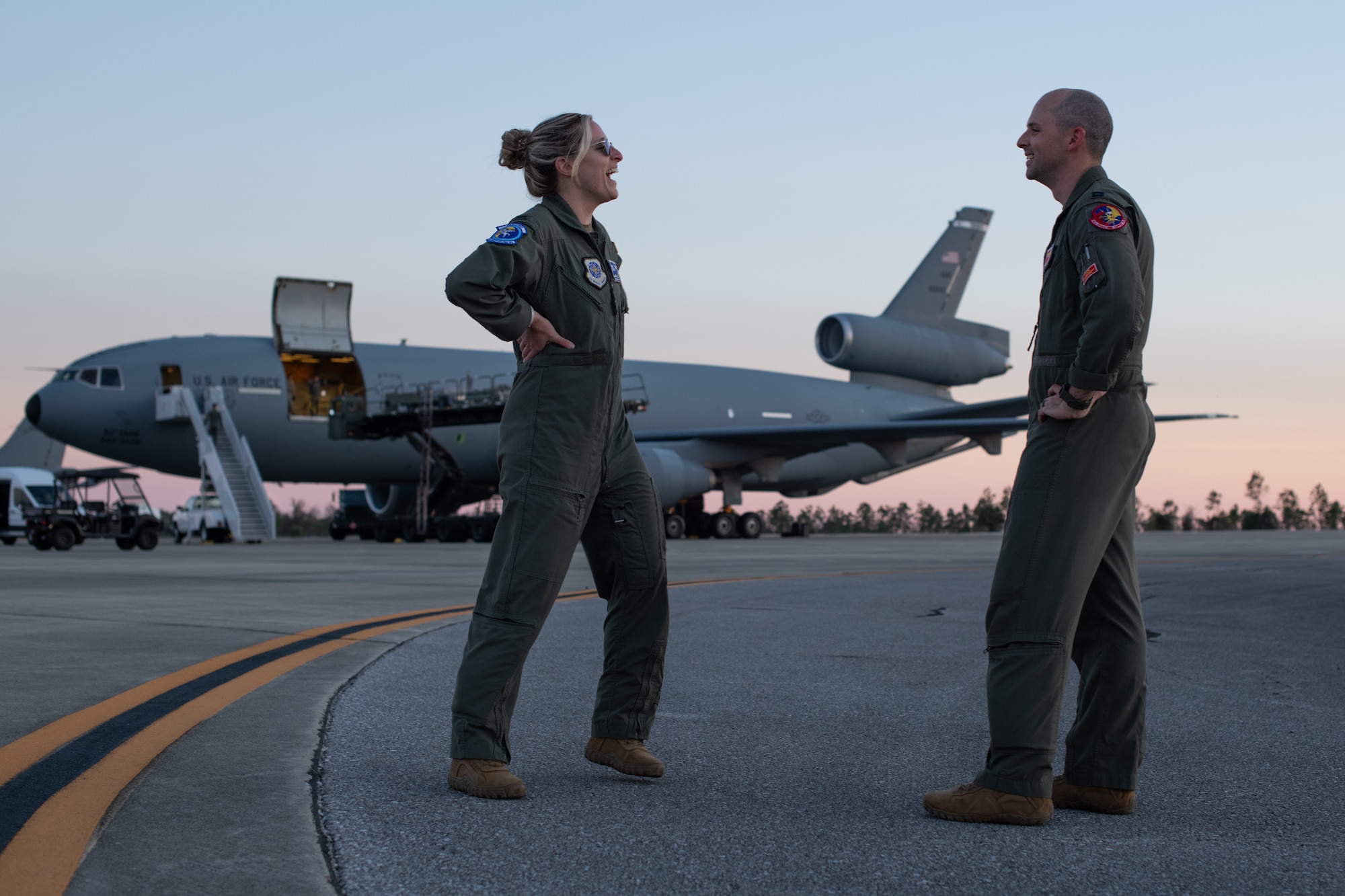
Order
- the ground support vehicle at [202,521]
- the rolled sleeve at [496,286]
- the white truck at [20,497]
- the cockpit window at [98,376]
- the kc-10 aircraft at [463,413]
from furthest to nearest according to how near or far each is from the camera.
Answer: the white truck at [20,497] → the ground support vehicle at [202,521] → the kc-10 aircraft at [463,413] → the cockpit window at [98,376] → the rolled sleeve at [496,286]

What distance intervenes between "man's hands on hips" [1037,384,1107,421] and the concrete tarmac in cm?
83

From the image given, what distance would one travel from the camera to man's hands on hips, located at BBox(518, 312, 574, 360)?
102 inches

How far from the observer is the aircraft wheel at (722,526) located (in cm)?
2539

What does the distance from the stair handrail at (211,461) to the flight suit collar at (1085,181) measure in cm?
1922

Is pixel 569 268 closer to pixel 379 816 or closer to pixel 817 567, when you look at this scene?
pixel 379 816

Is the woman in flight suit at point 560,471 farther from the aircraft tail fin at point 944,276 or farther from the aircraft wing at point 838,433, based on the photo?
the aircraft tail fin at point 944,276

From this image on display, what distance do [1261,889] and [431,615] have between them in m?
5.14

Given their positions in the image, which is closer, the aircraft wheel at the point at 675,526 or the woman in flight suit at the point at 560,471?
the woman in flight suit at the point at 560,471

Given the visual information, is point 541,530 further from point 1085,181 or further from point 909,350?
point 909,350

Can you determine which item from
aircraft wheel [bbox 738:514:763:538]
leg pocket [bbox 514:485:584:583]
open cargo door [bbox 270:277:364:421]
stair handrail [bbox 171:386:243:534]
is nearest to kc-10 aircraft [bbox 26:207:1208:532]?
open cargo door [bbox 270:277:364:421]

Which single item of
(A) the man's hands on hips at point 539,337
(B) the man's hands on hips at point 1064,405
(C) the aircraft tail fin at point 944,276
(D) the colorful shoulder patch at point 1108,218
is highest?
(C) the aircraft tail fin at point 944,276

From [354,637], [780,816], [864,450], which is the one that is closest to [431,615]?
[354,637]

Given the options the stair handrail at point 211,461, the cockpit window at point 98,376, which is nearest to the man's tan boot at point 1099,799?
the stair handrail at point 211,461

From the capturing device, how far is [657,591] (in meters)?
2.79
